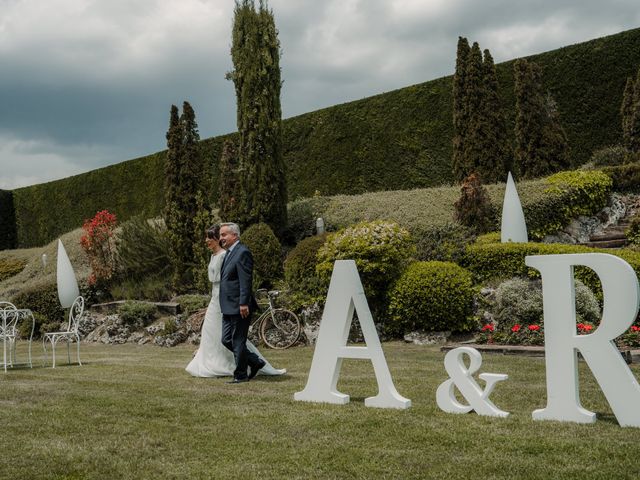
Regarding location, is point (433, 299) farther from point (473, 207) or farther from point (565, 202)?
point (565, 202)

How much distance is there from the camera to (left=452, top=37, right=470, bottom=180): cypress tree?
16.8 m

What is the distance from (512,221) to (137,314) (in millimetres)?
7721

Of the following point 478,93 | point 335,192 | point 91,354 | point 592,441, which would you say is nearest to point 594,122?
point 478,93

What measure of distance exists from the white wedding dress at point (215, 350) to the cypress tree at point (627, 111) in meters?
12.3

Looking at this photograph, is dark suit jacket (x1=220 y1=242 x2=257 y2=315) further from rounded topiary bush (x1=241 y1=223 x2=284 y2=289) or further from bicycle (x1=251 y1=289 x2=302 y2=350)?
rounded topiary bush (x1=241 y1=223 x2=284 y2=289)

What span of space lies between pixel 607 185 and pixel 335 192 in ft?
28.9

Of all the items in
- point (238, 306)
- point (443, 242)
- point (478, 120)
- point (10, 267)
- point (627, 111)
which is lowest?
point (238, 306)

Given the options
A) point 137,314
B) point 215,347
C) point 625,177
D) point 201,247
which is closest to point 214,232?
point 215,347

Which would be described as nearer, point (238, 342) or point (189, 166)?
point (238, 342)

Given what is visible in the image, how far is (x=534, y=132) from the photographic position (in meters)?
16.5

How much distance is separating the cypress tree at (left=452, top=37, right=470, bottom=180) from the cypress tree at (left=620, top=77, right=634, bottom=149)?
389cm

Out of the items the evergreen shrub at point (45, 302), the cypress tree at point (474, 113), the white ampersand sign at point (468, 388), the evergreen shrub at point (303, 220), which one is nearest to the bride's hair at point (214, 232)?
the white ampersand sign at point (468, 388)

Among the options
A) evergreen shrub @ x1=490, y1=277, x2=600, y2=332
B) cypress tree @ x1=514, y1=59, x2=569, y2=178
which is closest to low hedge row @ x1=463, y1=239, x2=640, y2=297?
evergreen shrub @ x1=490, y1=277, x2=600, y2=332

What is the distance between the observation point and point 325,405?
5.18 m
